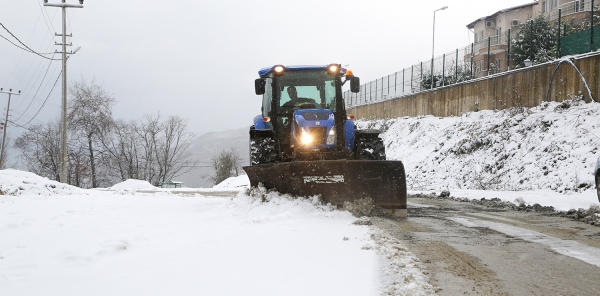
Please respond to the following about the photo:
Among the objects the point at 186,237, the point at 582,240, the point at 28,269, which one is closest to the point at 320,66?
the point at 186,237

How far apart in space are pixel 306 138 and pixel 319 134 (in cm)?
23

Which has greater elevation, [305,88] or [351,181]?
[305,88]

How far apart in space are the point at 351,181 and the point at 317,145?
994mm

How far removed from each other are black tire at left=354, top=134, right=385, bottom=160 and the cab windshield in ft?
2.79

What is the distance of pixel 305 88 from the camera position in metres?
9.23

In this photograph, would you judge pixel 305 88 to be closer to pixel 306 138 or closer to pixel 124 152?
pixel 306 138

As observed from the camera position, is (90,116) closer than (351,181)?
No

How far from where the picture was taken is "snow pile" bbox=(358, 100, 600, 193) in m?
12.1

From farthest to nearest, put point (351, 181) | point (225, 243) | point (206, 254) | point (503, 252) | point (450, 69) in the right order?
point (450, 69), point (351, 181), point (225, 243), point (503, 252), point (206, 254)

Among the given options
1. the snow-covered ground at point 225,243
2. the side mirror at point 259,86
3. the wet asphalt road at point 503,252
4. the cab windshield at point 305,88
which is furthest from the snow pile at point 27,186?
the wet asphalt road at point 503,252

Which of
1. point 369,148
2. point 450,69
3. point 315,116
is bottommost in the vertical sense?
point 369,148

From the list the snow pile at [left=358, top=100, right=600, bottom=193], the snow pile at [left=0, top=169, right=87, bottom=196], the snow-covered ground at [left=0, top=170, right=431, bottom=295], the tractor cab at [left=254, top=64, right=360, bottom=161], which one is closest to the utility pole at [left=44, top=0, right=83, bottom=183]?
the snow pile at [left=0, top=169, right=87, bottom=196]

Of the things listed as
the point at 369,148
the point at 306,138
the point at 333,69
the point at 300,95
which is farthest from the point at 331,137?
the point at 333,69

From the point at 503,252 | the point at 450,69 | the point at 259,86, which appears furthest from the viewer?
the point at 450,69
